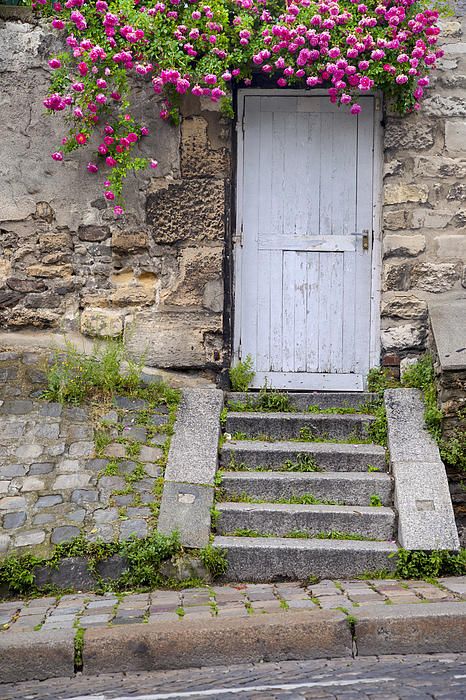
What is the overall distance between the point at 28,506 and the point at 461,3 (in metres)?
4.70

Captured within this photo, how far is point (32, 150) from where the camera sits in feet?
20.5

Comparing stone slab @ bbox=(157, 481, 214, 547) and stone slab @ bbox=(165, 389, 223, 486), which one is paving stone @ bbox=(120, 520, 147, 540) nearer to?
stone slab @ bbox=(157, 481, 214, 547)

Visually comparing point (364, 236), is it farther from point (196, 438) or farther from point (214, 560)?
point (214, 560)

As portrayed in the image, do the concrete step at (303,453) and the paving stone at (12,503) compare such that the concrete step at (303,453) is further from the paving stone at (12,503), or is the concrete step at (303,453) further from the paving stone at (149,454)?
the paving stone at (12,503)

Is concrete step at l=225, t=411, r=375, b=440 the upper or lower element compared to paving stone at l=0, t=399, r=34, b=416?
lower

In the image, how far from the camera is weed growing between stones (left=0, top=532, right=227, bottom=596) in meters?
4.30

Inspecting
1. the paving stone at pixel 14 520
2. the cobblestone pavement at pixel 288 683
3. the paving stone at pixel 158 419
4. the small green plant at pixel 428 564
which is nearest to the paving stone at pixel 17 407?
the paving stone at pixel 158 419

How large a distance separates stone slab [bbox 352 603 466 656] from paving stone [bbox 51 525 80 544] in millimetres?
1621

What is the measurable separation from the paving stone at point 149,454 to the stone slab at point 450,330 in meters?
1.83

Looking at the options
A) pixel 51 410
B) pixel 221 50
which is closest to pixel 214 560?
pixel 51 410

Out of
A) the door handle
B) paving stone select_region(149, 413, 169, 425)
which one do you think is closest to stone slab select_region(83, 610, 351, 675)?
paving stone select_region(149, 413, 169, 425)

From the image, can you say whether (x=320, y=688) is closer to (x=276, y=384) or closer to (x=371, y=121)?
(x=276, y=384)

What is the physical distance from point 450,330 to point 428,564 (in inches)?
68.1

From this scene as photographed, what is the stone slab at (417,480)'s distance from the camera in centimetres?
465
